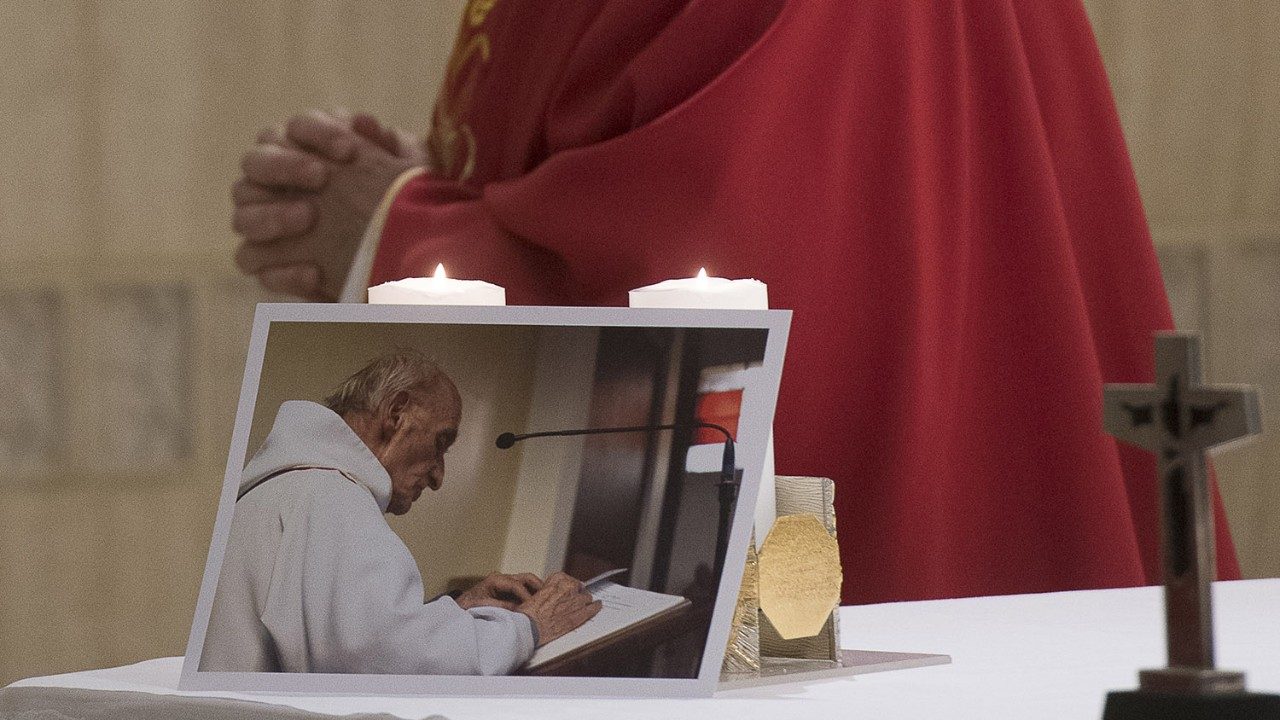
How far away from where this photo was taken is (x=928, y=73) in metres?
1.71

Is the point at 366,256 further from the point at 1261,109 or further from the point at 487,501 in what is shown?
the point at 1261,109

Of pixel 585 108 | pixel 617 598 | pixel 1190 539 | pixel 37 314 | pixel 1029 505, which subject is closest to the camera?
pixel 1190 539

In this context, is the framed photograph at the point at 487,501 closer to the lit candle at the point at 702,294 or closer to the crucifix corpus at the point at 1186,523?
the lit candle at the point at 702,294

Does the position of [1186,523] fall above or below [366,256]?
below

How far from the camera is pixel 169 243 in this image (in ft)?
12.1

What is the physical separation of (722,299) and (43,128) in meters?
3.10

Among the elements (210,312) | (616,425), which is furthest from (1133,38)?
(616,425)

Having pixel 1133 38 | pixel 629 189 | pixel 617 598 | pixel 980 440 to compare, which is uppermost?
pixel 1133 38

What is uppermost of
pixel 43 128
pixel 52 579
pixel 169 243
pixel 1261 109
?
pixel 1261 109

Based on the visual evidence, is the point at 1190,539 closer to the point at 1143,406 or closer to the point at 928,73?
the point at 1143,406

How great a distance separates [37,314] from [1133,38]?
7.61 ft

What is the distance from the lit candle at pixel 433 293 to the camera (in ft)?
2.87

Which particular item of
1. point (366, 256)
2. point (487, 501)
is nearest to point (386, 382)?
point (487, 501)

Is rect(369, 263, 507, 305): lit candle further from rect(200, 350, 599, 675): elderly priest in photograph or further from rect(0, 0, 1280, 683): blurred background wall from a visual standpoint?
rect(0, 0, 1280, 683): blurred background wall
